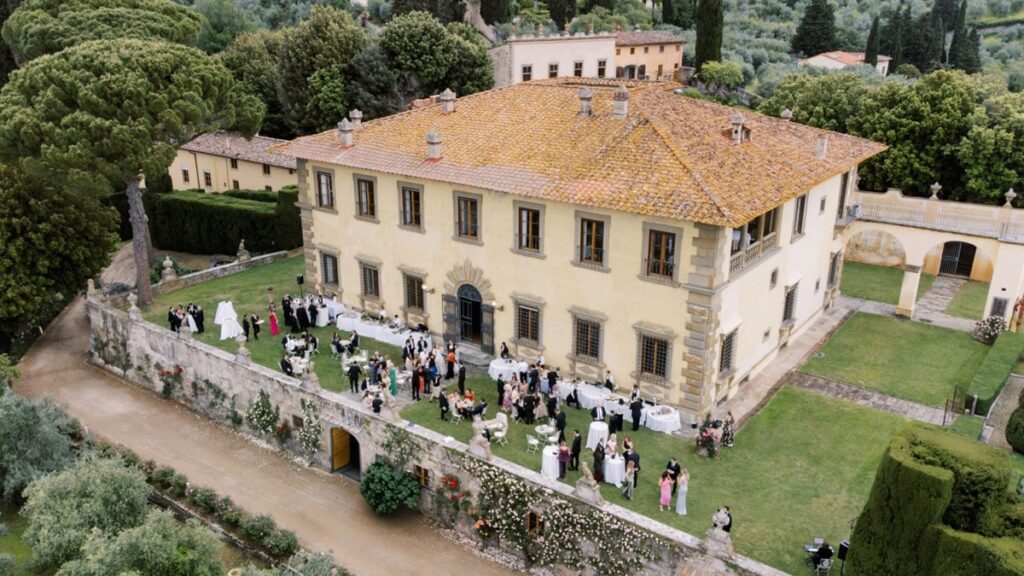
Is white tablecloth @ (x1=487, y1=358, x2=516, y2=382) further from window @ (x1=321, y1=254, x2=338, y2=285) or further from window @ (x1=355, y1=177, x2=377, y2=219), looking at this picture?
window @ (x1=321, y1=254, x2=338, y2=285)

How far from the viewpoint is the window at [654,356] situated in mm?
26688

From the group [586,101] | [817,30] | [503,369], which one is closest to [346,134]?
[586,101]

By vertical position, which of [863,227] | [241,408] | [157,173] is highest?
[157,173]

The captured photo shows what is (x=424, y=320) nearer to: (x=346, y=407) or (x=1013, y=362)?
(x=346, y=407)

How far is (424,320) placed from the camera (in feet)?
107

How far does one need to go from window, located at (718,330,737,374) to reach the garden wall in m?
8.19

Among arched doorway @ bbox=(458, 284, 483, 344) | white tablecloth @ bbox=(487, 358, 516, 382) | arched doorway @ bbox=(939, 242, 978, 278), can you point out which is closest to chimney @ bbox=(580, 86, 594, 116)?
arched doorway @ bbox=(458, 284, 483, 344)

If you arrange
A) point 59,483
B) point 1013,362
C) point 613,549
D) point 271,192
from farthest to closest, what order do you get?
point 271,192, point 1013,362, point 59,483, point 613,549

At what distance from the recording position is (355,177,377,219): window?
32.4m

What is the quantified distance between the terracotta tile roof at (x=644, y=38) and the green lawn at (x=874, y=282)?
3682 centimetres

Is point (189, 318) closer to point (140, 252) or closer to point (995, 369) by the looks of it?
point (140, 252)

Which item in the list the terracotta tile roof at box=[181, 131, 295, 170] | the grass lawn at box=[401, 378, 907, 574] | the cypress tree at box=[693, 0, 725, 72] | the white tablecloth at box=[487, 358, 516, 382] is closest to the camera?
the grass lawn at box=[401, 378, 907, 574]

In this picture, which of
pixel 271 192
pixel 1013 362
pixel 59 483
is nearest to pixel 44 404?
pixel 59 483

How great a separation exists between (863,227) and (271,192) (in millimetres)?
35298
